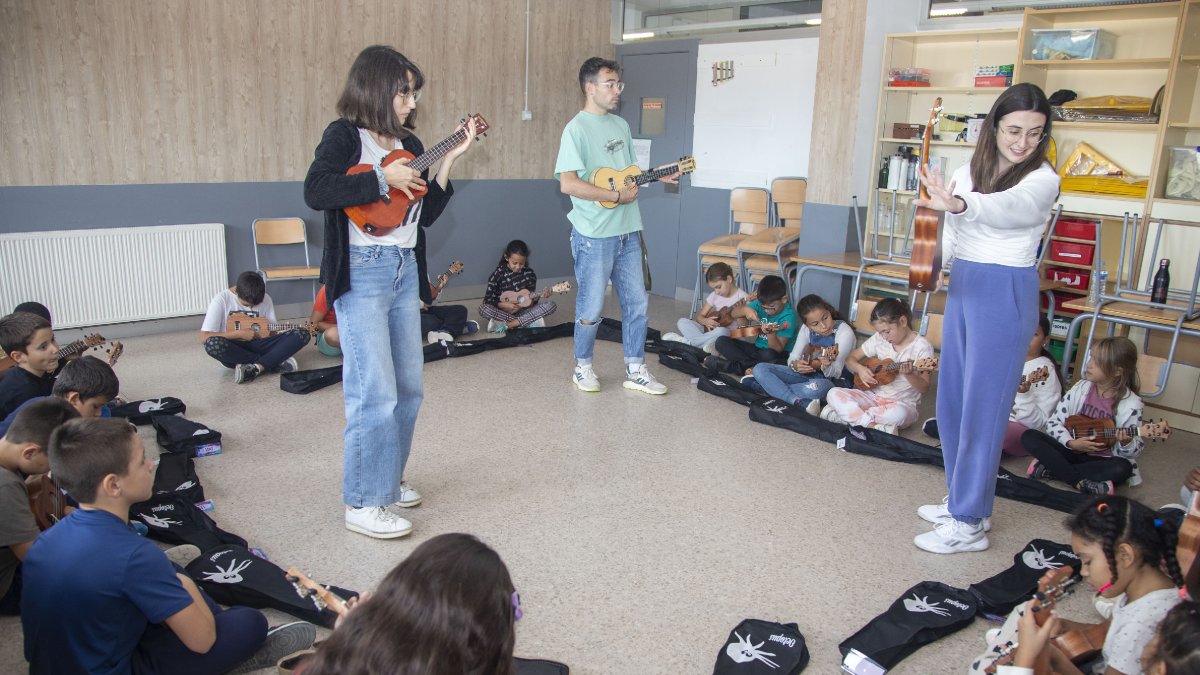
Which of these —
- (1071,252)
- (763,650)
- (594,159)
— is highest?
(594,159)

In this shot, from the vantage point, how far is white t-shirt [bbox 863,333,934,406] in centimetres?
405

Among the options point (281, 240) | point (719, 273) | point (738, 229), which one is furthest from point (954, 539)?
point (281, 240)

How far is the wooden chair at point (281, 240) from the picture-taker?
5.88 meters

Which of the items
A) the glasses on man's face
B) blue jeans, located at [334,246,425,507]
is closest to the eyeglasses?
the glasses on man's face

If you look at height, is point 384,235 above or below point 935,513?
above

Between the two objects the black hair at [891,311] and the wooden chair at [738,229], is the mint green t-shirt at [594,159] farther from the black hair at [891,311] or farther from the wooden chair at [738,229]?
the wooden chair at [738,229]

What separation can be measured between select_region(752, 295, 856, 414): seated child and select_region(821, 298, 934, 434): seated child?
217 mm

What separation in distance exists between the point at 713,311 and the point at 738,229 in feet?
5.13

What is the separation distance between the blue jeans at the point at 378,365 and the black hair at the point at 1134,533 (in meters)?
1.96

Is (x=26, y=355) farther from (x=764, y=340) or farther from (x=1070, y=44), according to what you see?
(x=1070, y=44)

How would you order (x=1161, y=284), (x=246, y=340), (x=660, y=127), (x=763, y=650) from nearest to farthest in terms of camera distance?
(x=763, y=650)
(x=1161, y=284)
(x=246, y=340)
(x=660, y=127)

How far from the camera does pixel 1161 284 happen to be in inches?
162

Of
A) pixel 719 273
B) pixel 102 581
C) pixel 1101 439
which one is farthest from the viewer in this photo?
pixel 719 273

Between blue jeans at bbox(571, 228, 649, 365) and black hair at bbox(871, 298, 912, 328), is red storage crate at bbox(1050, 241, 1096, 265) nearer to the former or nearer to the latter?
black hair at bbox(871, 298, 912, 328)
